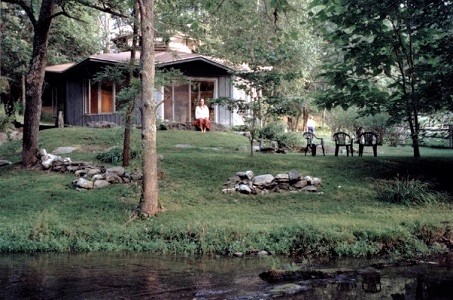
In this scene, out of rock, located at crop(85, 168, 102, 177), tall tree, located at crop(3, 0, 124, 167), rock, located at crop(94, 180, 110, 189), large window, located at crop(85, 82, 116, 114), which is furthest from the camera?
large window, located at crop(85, 82, 116, 114)

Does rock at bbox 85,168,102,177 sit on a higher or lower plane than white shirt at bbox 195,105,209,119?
lower

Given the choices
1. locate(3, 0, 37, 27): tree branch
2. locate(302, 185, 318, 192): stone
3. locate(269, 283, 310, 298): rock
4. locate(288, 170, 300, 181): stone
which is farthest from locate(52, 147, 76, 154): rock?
locate(269, 283, 310, 298): rock

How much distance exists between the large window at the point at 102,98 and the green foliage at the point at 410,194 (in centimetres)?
1671

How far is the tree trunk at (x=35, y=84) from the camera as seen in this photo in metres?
13.8

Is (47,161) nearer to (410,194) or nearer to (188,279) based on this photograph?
(188,279)

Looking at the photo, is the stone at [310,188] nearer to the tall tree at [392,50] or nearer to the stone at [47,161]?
the tall tree at [392,50]

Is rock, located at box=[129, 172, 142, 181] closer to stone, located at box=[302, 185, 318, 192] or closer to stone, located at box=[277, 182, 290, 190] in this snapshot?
stone, located at box=[277, 182, 290, 190]

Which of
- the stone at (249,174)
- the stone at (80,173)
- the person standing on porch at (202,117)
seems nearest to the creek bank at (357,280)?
the stone at (249,174)

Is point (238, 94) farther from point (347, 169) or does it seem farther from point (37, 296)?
point (37, 296)

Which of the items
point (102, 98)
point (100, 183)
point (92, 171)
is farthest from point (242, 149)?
point (102, 98)

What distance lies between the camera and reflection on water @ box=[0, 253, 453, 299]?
5.98 meters

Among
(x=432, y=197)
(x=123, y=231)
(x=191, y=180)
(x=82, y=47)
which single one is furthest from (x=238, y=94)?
(x=123, y=231)

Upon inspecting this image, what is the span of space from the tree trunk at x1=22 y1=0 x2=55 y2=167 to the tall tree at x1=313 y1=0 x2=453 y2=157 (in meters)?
7.60

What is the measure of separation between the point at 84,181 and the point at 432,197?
8.16 meters
